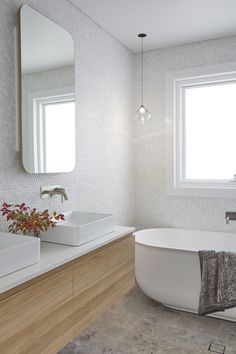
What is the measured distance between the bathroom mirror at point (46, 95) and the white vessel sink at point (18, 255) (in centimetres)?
69

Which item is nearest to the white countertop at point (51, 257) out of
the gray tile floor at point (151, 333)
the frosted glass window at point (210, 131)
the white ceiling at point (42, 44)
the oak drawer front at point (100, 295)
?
the oak drawer front at point (100, 295)

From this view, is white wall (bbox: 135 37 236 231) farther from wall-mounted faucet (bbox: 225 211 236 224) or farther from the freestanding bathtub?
the freestanding bathtub

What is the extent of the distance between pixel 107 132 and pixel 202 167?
1224 millimetres

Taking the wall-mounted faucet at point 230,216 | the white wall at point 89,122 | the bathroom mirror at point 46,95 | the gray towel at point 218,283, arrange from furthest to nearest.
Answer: the wall-mounted faucet at point 230,216, the gray towel at point 218,283, the bathroom mirror at point 46,95, the white wall at point 89,122

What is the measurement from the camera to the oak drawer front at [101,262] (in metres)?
1.77

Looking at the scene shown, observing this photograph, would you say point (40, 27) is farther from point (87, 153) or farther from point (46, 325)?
point (46, 325)

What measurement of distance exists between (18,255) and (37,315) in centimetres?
29

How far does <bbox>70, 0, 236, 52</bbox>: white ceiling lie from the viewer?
2.65 metres

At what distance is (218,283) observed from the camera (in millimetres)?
2322

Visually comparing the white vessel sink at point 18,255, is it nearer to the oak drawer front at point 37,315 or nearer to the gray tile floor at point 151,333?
the oak drawer front at point 37,315

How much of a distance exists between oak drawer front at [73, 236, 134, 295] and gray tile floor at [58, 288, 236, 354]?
679 millimetres

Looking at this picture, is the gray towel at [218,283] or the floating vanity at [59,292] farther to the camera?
the gray towel at [218,283]

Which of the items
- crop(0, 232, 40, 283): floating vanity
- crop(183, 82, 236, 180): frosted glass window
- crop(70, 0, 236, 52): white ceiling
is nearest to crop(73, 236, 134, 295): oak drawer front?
crop(0, 232, 40, 283): floating vanity

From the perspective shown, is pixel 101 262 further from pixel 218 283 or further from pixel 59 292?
pixel 218 283
